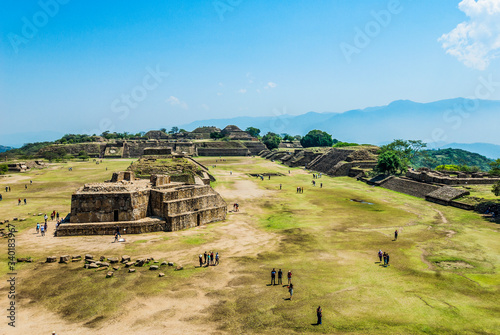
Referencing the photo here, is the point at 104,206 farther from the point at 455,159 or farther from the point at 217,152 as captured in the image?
the point at 455,159

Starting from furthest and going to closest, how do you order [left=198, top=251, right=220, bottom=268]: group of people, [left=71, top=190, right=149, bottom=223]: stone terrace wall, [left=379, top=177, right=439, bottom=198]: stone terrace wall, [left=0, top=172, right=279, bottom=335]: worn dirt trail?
[left=379, top=177, right=439, bottom=198]: stone terrace wall → [left=71, top=190, right=149, bottom=223]: stone terrace wall → [left=198, top=251, right=220, bottom=268]: group of people → [left=0, top=172, right=279, bottom=335]: worn dirt trail

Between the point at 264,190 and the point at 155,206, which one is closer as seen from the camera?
the point at 155,206

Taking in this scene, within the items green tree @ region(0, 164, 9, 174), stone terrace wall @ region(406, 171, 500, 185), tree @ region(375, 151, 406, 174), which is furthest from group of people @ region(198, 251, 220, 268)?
green tree @ region(0, 164, 9, 174)

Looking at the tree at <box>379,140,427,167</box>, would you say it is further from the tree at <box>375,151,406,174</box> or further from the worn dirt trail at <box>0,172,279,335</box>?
the worn dirt trail at <box>0,172,279,335</box>

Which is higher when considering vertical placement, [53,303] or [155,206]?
[155,206]

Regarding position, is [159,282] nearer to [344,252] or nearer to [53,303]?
[53,303]

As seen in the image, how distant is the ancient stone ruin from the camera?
76.9 feet

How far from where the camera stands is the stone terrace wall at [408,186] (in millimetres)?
41006

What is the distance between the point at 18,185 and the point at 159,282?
44.2 m

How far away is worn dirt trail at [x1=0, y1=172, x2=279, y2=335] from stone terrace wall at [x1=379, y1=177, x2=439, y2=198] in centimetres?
2902

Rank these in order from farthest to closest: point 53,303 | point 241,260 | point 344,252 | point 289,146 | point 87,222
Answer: point 289,146, point 87,222, point 344,252, point 241,260, point 53,303

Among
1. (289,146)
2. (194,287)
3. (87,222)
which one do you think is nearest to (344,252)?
(194,287)

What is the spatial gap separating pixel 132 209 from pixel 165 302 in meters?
12.8

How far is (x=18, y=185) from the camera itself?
45688 mm
